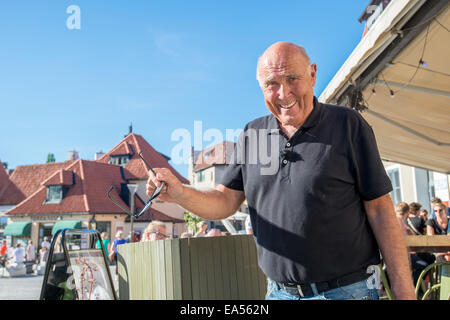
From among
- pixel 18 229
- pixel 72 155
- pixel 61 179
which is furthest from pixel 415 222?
pixel 72 155

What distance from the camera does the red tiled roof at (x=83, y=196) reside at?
33.9 m

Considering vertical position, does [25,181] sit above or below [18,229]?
above

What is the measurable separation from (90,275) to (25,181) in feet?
142

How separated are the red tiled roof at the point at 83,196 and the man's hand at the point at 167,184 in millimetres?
32667

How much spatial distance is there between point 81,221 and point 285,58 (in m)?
34.6

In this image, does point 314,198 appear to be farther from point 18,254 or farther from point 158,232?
point 18,254

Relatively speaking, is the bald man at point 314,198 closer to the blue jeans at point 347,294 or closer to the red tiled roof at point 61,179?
the blue jeans at point 347,294

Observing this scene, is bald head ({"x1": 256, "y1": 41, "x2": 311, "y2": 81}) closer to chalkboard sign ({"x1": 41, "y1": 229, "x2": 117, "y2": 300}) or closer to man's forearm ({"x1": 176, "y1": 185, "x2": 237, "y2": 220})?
man's forearm ({"x1": 176, "y1": 185, "x2": 237, "y2": 220})

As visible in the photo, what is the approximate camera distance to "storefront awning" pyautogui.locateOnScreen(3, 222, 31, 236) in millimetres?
33625

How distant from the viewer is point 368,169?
1396 mm

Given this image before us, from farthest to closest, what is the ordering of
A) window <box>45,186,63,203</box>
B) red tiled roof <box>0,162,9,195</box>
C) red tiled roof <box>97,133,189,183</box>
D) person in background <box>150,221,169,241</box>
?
red tiled roof <box>0,162,9,195</box> < red tiled roof <box>97,133,189,183</box> < window <box>45,186,63,203</box> < person in background <box>150,221,169,241</box>

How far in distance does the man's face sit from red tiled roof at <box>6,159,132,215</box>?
3278cm

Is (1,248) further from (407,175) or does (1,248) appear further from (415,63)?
(415,63)

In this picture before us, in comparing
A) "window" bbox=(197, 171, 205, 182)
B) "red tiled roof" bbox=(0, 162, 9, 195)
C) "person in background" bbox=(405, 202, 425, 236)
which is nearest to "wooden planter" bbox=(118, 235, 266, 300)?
"person in background" bbox=(405, 202, 425, 236)
